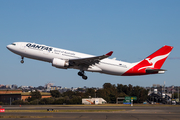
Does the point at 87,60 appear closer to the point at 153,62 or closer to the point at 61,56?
the point at 61,56

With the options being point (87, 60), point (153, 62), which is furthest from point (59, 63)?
point (153, 62)

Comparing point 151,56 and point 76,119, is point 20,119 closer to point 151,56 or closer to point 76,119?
point 76,119

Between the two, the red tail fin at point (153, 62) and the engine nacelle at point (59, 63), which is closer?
the engine nacelle at point (59, 63)

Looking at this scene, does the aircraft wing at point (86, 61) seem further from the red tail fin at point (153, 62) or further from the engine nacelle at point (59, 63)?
the red tail fin at point (153, 62)

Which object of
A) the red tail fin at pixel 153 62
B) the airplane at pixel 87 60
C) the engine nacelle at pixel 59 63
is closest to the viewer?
the engine nacelle at pixel 59 63

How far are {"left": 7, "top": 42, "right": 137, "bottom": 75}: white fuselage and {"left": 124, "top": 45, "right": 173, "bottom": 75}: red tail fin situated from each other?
43.5 inches

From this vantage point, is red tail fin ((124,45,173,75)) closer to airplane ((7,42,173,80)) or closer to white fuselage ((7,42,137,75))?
airplane ((7,42,173,80))

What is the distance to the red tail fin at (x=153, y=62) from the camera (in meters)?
45.8

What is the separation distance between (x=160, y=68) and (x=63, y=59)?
18426mm

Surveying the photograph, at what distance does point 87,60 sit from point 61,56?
4777 millimetres

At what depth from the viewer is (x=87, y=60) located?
141 ft

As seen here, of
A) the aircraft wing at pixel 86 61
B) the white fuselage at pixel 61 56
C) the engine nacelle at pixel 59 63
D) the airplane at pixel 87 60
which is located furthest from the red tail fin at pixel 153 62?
the engine nacelle at pixel 59 63

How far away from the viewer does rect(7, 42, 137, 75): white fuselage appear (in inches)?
1731

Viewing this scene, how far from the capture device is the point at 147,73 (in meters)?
45.6
